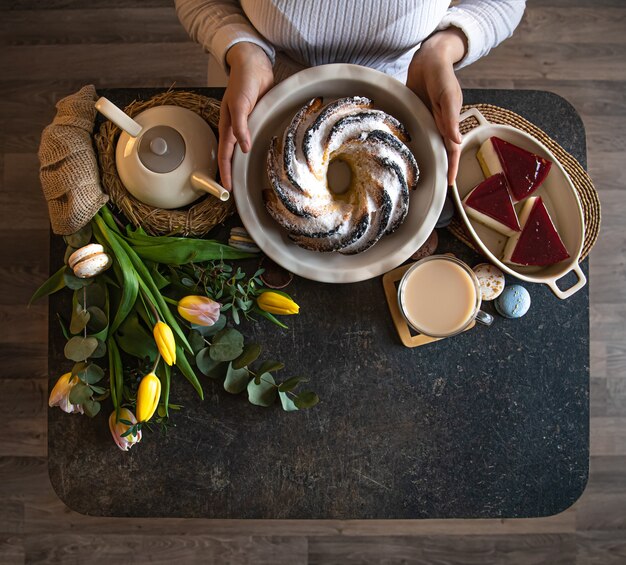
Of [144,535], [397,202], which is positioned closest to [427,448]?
[397,202]

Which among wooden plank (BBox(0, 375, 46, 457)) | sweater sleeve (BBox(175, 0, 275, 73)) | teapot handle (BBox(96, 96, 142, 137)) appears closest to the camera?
teapot handle (BBox(96, 96, 142, 137))

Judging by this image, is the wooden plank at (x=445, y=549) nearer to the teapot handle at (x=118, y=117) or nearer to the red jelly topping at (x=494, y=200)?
the red jelly topping at (x=494, y=200)

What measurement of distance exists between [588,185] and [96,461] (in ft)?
3.04

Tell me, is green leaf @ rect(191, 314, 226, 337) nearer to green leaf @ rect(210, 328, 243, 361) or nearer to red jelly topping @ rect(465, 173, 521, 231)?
green leaf @ rect(210, 328, 243, 361)

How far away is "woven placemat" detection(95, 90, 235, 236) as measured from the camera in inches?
35.5

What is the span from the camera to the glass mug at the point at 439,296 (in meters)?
0.93

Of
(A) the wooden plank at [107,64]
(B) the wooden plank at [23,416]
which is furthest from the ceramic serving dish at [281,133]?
(B) the wooden plank at [23,416]

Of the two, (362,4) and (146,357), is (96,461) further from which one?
(362,4)

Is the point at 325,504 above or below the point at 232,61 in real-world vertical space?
below

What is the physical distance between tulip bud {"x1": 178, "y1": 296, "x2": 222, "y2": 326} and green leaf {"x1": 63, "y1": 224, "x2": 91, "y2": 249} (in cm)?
18

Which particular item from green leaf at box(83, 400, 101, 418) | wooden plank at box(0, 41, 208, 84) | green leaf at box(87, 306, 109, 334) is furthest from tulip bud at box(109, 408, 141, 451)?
wooden plank at box(0, 41, 208, 84)

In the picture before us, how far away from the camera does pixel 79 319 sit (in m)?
0.90

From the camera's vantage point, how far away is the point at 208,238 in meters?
0.94

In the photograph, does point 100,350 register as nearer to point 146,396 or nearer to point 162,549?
point 146,396
